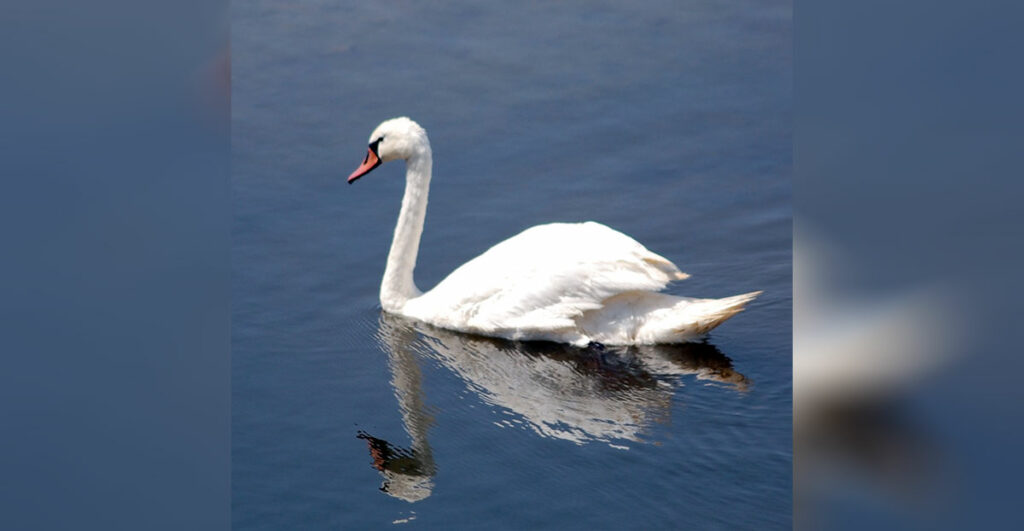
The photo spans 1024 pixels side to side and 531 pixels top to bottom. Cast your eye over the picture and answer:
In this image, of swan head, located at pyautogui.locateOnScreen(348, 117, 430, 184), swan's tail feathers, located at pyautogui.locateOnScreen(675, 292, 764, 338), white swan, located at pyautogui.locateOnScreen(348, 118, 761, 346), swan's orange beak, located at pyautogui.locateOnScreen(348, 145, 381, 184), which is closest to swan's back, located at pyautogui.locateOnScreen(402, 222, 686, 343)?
white swan, located at pyautogui.locateOnScreen(348, 118, 761, 346)

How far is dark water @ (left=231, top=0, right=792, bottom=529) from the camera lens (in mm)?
2998

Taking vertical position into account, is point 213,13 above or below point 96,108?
above

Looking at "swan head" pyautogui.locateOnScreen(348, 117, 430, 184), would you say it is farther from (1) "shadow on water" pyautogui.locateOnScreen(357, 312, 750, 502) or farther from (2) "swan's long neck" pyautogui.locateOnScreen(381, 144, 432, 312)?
(1) "shadow on water" pyautogui.locateOnScreen(357, 312, 750, 502)

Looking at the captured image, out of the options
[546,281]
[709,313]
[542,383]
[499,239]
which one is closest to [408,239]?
[499,239]

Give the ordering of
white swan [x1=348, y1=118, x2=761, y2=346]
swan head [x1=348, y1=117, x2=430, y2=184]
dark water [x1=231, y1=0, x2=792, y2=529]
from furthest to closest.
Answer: swan head [x1=348, y1=117, x2=430, y2=184] < white swan [x1=348, y1=118, x2=761, y2=346] < dark water [x1=231, y1=0, x2=792, y2=529]

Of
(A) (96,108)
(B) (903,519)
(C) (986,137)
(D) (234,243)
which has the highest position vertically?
(D) (234,243)

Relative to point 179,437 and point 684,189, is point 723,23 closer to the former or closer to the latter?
point 684,189

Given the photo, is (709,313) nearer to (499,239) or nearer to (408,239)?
(499,239)

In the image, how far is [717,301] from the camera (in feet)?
12.0

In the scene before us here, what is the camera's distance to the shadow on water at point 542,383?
3227 mm

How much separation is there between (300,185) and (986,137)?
4.07 m

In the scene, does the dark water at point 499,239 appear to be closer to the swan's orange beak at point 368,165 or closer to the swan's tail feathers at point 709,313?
the swan's tail feathers at point 709,313

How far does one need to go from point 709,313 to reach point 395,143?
4.63 feet

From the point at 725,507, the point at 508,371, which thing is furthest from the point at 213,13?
the point at 508,371
